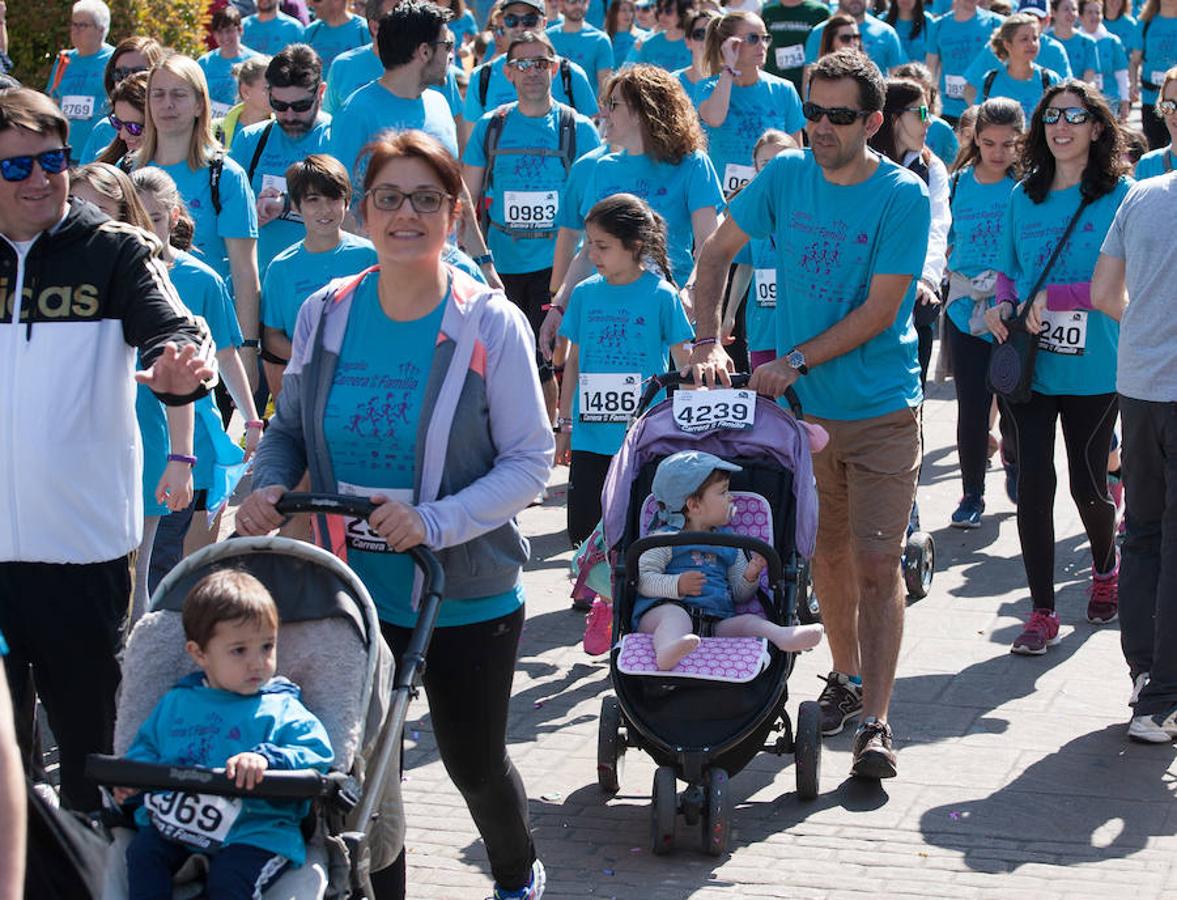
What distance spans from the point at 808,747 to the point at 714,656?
19.1 inches

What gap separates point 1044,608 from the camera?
7.55m

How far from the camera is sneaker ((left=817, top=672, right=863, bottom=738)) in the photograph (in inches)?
261

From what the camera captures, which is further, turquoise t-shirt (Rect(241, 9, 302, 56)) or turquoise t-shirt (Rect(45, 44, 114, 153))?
turquoise t-shirt (Rect(241, 9, 302, 56))

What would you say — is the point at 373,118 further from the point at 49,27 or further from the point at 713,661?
the point at 49,27

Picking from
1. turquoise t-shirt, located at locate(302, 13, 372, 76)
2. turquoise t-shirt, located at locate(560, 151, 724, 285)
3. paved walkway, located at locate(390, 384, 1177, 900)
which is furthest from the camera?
turquoise t-shirt, located at locate(302, 13, 372, 76)

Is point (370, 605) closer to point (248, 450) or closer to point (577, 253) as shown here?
point (248, 450)

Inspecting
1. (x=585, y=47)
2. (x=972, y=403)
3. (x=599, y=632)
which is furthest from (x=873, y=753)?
(x=585, y=47)

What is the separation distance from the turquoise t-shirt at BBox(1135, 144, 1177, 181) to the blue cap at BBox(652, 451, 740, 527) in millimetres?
2780

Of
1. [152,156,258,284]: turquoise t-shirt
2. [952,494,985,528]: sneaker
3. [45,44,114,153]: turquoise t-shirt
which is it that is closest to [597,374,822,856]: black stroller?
[152,156,258,284]: turquoise t-shirt

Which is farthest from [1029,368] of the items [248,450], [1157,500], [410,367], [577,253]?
[410,367]

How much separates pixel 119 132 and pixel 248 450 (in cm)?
248

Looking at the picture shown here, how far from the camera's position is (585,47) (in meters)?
15.6

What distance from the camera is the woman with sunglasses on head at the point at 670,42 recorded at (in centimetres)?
1471

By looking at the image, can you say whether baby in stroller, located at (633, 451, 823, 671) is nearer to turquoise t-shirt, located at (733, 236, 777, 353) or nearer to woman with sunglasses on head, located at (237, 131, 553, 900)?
woman with sunglasses on head, located at (237, 131, 553, 900)
